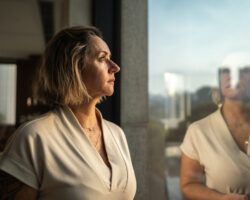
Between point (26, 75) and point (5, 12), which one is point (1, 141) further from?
point (5, 12)

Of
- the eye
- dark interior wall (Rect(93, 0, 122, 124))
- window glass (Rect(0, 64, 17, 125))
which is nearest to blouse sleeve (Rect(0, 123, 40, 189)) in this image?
the eye

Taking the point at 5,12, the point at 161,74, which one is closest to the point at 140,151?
the point at 161,74

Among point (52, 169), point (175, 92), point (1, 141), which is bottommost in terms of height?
point (1, 141)

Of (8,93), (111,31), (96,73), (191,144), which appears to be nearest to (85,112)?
(96,73)

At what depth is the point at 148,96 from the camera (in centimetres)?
257

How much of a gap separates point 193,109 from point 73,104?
47.4 inches

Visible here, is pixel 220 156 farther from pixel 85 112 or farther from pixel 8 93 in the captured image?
pixel 8 93

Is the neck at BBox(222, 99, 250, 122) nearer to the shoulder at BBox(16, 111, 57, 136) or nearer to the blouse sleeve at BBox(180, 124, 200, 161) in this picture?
the blouse sleeve at BBox(180, 124, 200, 161)

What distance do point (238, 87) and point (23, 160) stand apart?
1.53 metres

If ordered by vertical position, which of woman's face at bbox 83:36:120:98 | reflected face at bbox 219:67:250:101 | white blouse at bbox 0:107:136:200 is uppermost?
woman's face at bbox 83:36:120:98

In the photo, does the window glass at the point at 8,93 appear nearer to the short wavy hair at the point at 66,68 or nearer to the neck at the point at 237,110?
the neck at the point at 237,110

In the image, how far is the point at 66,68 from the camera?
144 centimetres

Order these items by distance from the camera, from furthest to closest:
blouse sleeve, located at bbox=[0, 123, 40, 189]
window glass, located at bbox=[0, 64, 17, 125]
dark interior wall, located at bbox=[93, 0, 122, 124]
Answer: window glass, located at bbox=[0, 64, 17, 125], dark interior wall, located at bbox=[93, 0, 122, 124], blouse sleeve, located at bbox=[0, 123, 40, 189]

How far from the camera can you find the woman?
1.27 m
